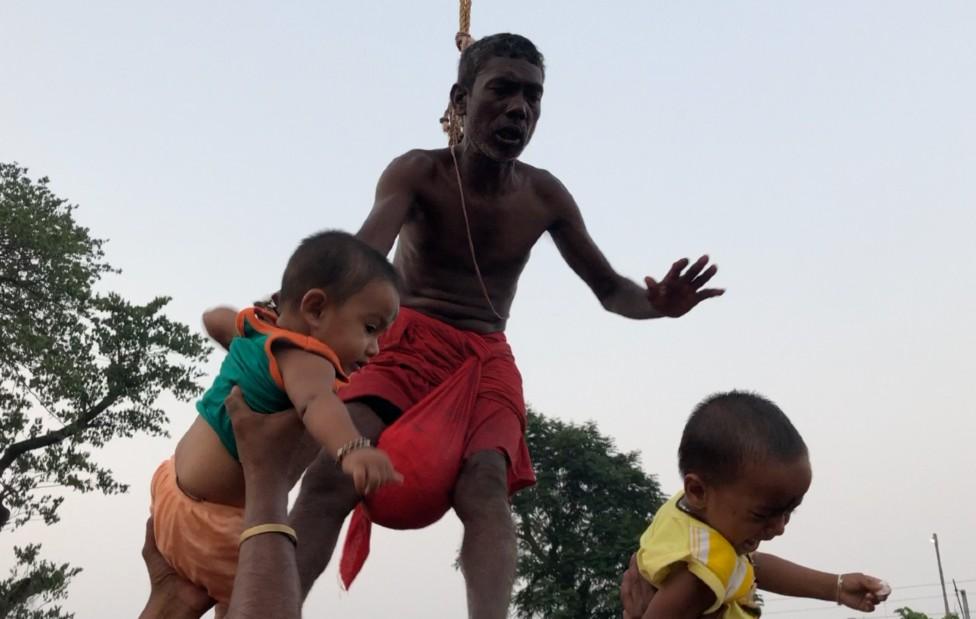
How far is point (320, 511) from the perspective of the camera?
145 inches

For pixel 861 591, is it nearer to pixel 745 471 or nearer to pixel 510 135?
pixel 745 471

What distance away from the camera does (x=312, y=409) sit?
2.47 meters

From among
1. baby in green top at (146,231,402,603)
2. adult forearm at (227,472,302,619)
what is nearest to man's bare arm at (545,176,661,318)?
baby in green top at (146,231,402,603)

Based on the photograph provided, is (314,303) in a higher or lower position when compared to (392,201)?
lower

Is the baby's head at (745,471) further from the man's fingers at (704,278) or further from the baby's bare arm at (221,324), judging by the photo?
the baby's bare arm at (221,324)

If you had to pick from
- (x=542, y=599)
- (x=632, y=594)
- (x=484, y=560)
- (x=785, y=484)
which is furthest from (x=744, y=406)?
(x=542, y=599)

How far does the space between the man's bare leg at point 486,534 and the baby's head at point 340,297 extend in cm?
95

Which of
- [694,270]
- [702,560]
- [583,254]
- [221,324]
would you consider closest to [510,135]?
[583,254]

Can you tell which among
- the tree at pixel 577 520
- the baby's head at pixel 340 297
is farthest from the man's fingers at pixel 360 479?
the tree at pixel 577 520

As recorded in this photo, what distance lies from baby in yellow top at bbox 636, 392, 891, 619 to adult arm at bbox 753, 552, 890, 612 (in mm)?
255

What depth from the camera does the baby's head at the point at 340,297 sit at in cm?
278

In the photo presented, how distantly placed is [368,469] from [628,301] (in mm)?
2368

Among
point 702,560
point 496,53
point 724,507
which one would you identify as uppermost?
point 496,53

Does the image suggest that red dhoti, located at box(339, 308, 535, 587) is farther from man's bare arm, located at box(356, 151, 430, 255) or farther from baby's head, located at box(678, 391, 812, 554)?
baby's head, located at box(678, 391, 812, 554)
